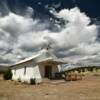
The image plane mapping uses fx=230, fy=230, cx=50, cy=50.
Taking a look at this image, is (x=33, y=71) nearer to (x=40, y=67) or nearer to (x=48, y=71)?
(x=40, y=67)

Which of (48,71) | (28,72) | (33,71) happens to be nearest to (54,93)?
(33,71)

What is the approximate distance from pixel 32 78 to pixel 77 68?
58.5 ft

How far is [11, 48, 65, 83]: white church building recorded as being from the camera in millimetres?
30766

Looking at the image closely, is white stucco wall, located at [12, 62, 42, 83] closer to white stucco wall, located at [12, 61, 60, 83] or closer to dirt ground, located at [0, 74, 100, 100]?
white stucco wall, located at [12, 61, 60, 83]

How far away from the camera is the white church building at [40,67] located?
30.8 meters

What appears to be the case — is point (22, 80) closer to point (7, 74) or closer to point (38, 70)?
point (38, 70)

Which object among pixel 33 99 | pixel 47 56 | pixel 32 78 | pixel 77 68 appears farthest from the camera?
pixel 77 68

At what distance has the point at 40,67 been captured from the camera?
3138 centimetres

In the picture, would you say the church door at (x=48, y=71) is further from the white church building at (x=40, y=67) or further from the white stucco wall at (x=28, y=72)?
the white stucco wall at (x=28, y=72)

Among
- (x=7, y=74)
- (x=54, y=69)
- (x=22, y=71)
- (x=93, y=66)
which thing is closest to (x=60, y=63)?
(x=54, y=69)

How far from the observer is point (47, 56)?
1340 inches

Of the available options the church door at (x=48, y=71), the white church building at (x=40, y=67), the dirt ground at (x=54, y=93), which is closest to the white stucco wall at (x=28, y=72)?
the white church building at (x=40, y=67)

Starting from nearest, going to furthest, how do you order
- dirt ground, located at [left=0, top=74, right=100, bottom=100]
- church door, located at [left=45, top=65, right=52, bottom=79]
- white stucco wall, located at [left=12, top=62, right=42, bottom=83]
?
dirt ground, located at [left=0, top=74, right=100, bottom=100], white stucco wall, located at [left=12, top=62, right=42, bottom=83], church door, located at [left=45, top=65, right=52, bottom=79]

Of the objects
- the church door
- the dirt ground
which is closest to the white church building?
the church door
